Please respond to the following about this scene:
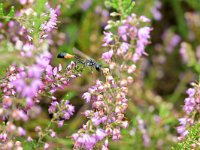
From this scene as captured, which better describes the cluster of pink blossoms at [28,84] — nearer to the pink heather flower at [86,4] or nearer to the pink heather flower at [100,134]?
the pink heather flower at [100,134]

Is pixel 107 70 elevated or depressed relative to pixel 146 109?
depressed

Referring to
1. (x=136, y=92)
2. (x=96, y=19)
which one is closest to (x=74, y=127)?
(x=136, y=92)

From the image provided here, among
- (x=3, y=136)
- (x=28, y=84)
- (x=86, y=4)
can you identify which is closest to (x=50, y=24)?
(x=3, y=136)

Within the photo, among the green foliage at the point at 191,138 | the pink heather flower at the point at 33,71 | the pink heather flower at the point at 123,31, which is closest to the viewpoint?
the pink heather flower at the point at 33,71

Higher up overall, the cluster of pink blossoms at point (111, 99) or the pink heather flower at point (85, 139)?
the cluster of pink blossoms at point (111, 99)

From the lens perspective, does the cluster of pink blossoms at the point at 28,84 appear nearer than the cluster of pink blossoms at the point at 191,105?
Yes

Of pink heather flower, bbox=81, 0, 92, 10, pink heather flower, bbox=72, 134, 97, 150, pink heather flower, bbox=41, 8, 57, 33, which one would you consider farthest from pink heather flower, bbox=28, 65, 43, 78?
pink heather flower, bbox=81, 0, 92, 10

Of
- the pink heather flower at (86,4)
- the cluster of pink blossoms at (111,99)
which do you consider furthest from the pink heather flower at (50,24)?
the pink heather flower at (86,4)

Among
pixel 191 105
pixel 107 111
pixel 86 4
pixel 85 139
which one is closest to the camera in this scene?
pixel 85 139

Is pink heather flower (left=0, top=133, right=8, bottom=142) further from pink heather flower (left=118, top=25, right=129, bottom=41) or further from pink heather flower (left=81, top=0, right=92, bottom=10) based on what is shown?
pink heather flower (left=81, top=0, right=92, bottom=10)

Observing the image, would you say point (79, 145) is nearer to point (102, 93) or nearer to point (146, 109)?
point (102, 93)

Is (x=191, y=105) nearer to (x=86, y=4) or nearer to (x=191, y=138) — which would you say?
(x=191, y=138)
